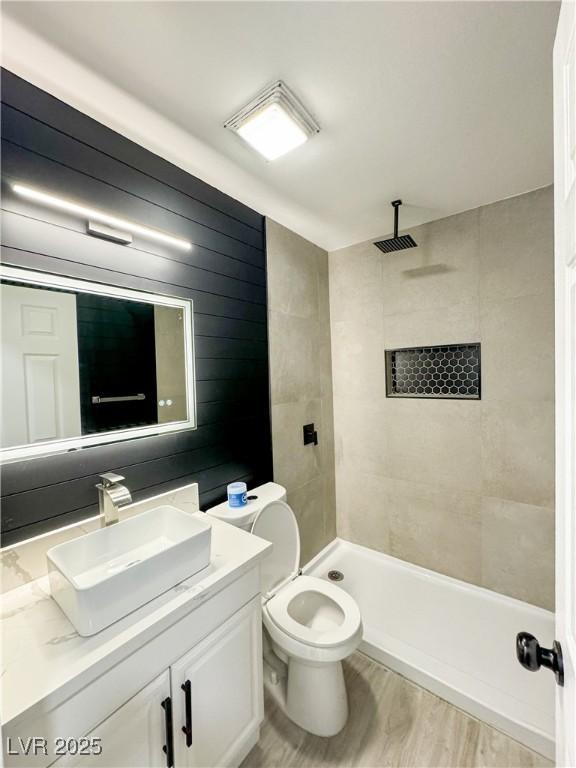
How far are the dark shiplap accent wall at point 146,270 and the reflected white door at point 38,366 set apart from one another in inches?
3.7

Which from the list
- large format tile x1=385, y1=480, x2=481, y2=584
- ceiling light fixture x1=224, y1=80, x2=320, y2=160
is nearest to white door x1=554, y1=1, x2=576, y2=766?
ceiling light fixture x1=224, y1=80, x2=320, y2=160

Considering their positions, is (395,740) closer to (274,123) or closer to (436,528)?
(436,528)

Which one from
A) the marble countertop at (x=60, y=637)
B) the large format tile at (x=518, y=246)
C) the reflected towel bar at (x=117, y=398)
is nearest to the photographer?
the marble countertop at (x=60, y=637)

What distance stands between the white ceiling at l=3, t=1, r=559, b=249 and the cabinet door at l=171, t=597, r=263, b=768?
6.00 feet

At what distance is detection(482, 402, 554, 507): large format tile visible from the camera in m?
1.76

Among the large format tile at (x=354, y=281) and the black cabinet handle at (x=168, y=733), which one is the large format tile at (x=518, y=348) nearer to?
the large format tile at (x=354, y=281)

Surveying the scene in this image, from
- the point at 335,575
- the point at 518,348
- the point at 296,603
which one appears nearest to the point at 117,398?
the point at 296,603

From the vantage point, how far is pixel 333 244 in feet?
7.88

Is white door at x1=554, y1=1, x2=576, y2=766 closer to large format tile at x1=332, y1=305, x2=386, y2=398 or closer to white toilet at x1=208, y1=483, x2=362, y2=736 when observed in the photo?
white toilet at x1=208, y1=483, x2=362, y2=736

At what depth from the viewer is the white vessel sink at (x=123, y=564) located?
0.80 meters

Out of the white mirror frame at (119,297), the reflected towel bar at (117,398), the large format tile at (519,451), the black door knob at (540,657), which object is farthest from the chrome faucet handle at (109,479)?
the large format tile at (519,451)

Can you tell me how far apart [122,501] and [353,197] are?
1.87 m

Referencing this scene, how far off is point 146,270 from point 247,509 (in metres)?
1.19

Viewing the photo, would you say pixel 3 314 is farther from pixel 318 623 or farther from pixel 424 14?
pixel 318 623
